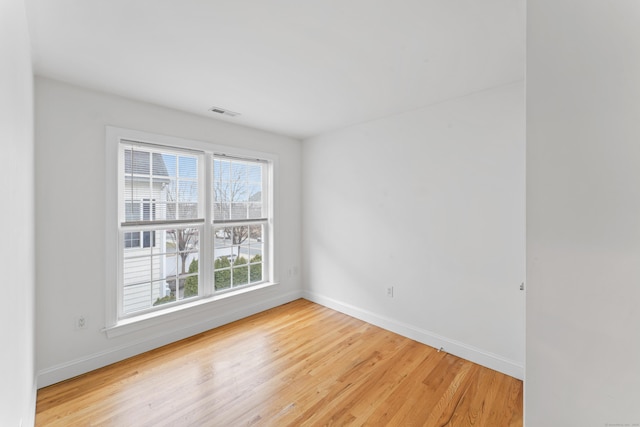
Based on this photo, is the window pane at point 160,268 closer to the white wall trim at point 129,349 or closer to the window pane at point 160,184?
the window pane at point 160,184

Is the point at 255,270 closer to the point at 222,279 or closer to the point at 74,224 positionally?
the point at 222,279

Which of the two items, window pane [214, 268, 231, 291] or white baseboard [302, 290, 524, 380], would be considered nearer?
white baseboard [302, 290, 524, 380]

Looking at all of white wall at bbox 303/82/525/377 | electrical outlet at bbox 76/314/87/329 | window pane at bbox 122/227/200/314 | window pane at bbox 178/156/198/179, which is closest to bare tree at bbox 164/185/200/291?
window pane at bbox 122/227/200/314

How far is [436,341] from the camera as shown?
104 inches

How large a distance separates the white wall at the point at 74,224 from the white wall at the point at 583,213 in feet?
9.85

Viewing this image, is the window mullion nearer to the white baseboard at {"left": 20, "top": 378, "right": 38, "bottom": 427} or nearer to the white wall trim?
the white wall trim

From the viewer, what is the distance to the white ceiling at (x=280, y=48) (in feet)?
4.65

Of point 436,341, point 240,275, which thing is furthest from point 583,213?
point 240,275

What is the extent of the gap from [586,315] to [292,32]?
6.15 ft

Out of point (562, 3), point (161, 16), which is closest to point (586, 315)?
point (562, 3)

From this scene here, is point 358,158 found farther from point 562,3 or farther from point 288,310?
point 562,3

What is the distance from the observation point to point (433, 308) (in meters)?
2.68

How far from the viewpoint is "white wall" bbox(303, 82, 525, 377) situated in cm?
223

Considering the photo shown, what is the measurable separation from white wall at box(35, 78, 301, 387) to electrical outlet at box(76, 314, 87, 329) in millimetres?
31
